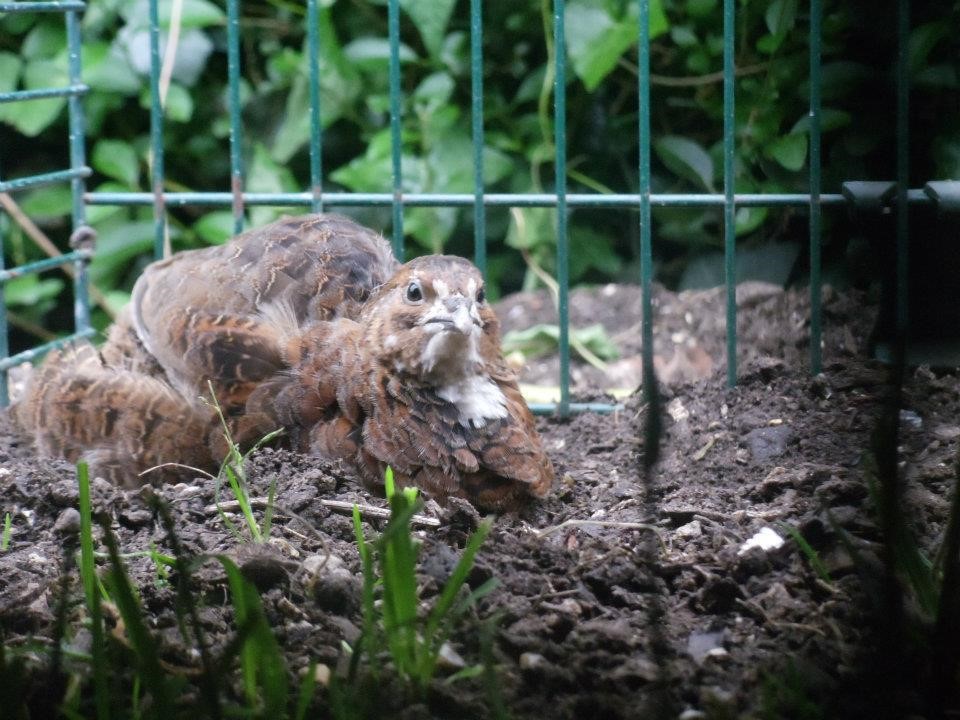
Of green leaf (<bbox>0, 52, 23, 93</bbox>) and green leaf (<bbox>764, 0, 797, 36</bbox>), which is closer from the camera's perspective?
green leaf (<bbox>764, 0, 797, 36</bbox>)

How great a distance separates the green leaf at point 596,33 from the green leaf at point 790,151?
104 cm

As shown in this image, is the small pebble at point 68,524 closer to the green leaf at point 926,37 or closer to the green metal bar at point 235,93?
the green metal bar at point 235,93

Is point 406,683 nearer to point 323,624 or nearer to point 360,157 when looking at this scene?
point 323,624

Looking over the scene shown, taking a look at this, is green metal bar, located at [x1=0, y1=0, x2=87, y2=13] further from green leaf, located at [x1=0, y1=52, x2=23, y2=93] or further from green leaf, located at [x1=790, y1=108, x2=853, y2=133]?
green leaf, located at [x1=790, y1=108, x2=853, y2=133]

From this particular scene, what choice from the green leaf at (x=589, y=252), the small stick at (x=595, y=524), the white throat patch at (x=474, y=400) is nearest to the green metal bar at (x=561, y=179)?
the white throat patch at (x=474, y=400)

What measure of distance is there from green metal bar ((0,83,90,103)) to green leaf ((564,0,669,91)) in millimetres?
1879

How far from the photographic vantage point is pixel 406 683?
2191 millimetres

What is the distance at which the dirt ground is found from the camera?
223 cm

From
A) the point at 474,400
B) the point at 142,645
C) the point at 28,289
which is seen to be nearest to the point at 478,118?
the point at 474,400

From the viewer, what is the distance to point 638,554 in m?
2.90

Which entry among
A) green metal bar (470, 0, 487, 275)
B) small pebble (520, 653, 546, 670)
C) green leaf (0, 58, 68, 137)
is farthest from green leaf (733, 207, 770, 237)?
green leaf (0, 58, 68, 137)

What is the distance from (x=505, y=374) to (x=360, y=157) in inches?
109

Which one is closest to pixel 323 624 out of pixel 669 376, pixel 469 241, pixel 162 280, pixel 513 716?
pixel 513 716

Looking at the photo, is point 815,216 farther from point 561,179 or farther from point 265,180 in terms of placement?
point 265,180
